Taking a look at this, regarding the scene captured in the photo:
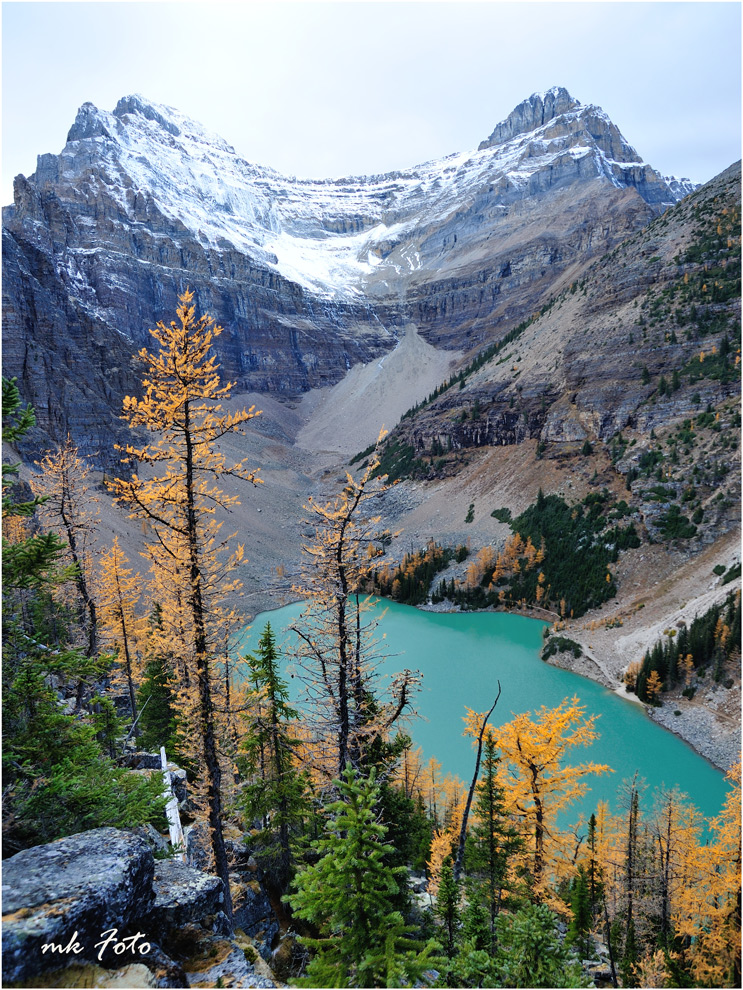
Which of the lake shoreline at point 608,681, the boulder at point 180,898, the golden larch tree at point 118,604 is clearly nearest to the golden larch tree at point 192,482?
the boulder at point 180,898

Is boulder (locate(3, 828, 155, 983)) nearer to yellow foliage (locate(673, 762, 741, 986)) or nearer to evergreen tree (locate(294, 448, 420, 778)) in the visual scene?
evergreen tree (locate(294, 448, 420, 778))

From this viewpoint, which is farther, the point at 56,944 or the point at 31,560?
the point at 31,560

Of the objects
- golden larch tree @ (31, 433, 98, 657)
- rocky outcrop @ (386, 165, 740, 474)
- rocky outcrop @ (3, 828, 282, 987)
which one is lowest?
rocky outcrop @ (3, 828, 282, 987)

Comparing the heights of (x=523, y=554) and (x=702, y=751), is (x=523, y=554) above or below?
above

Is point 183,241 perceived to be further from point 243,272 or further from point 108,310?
point 108,310

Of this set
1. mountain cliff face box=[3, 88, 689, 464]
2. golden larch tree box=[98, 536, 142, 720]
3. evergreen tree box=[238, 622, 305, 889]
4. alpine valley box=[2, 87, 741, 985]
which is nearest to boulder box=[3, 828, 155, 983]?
alpine valley box=[2, 87, 741, 985]

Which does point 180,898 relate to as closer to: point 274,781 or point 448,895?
point 448,895

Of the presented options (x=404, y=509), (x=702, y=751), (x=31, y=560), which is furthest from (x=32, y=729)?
(x=404, y=509)

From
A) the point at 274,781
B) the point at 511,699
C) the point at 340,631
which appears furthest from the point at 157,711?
the point at 511,699
